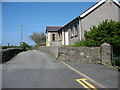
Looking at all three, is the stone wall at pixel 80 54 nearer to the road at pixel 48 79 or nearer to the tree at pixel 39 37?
the road at pixel 48 79

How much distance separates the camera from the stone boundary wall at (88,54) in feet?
37.1

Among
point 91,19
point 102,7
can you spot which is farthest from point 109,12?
point 91,19

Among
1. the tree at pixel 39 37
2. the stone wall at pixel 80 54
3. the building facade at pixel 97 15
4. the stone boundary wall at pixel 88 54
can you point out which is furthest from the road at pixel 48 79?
the tree at pixel 39 37

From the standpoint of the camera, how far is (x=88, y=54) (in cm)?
1245

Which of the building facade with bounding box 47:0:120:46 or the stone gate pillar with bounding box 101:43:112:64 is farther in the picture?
the building facade with bounding box 47:0:120:46

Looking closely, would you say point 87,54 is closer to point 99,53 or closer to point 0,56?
point 99,53

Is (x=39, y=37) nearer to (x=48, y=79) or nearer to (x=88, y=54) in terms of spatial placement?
(x=88, y=54)

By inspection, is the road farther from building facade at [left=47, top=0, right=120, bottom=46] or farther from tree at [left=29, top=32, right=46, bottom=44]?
tree at [left=29, top=32, right=46, bottom=44]

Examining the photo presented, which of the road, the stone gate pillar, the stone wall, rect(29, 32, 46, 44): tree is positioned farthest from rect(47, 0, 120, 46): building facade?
rect(29, 32, 46, 44): tree

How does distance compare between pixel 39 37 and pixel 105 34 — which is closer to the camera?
pixel 105 34

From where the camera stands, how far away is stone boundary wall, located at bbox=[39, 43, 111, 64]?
37.1 feet

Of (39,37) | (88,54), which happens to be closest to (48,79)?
(88,54)

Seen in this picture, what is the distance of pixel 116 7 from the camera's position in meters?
19.9

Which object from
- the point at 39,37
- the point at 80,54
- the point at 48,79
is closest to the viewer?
the point at 48,79
